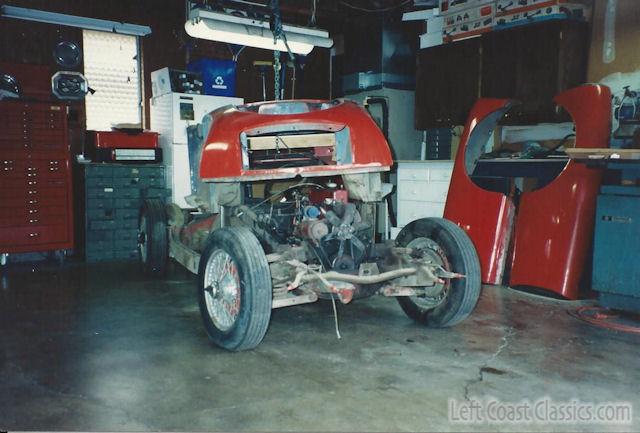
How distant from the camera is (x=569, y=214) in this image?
13.5 feet

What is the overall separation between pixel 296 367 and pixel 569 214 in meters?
2.57

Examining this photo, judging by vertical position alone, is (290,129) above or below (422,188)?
above

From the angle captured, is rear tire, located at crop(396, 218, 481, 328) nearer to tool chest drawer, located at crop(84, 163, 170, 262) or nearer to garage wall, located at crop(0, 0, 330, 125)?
tool chest drawer, located at crop(84, 163, 170, 262)

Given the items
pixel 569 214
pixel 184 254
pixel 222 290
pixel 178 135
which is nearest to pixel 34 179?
pixel 178 135

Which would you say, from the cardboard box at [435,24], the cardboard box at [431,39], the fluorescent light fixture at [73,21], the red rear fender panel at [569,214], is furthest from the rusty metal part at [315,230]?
the fluorescent light fixture at [73,21]

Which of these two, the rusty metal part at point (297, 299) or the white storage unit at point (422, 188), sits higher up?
the white storage unit at point (422, 188)

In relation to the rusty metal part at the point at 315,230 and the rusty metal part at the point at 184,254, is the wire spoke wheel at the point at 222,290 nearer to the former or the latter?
the rusty metal part at the point at 184,254

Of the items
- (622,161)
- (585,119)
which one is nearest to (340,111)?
(622,161)

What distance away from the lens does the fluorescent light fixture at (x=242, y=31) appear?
4832 millimetres

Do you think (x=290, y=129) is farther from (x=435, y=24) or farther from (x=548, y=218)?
(x=435, y=24)

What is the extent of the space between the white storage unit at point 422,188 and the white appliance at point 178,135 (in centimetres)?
Answer: 240

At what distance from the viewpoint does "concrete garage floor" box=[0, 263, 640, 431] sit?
7.22 feet

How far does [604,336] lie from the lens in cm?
325

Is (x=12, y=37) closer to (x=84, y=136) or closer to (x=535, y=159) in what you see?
(x=84, y=136)
